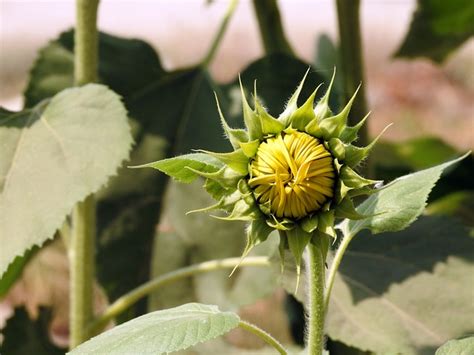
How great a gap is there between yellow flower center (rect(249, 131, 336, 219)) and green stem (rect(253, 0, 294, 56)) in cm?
59

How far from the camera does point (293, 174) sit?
1.89 feet

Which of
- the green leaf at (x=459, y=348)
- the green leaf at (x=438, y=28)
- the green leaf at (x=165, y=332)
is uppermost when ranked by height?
the green leaf at (x=438, y=28)

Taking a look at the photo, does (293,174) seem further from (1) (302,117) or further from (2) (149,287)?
(2) (149,287)

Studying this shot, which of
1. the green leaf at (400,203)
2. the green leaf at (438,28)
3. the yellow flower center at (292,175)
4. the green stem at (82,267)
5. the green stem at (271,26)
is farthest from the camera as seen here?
the green leaf at (438,28)

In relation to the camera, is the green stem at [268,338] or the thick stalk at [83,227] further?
the thick stalk at [83,227]

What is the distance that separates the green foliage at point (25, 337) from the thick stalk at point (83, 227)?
0.55 feet

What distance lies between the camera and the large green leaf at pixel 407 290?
84cm

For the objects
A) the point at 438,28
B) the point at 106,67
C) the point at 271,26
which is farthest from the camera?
the point at 438,28

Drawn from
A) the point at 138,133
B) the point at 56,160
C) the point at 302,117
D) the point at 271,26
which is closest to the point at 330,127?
the point at 302,117

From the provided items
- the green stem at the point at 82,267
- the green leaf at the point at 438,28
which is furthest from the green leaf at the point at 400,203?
the green leaf at the point at 438,28

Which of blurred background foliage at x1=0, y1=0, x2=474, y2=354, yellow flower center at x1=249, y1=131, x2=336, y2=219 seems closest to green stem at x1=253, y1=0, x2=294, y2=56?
blurred background foliage at x1=0, y1=0, x2=474, y2=354

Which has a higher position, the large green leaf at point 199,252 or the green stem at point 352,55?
the green stem at point 352,55

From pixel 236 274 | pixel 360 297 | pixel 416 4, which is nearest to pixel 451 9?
pixel 416 4

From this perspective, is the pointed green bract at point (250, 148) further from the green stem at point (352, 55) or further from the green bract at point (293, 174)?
the green stem at point (352, 55)
